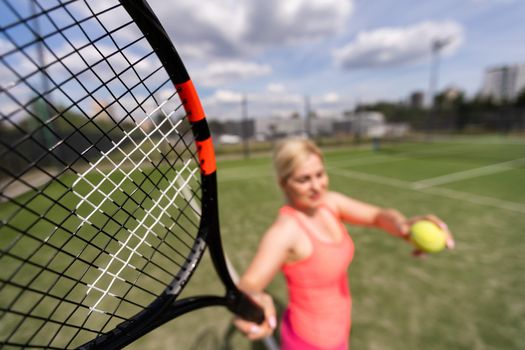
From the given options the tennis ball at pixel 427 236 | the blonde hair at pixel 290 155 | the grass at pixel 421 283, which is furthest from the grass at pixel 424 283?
the blonde hair at pixel 290 155

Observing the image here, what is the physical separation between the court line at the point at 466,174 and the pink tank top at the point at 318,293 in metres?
6.28


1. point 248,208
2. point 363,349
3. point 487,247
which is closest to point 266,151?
point 248,208

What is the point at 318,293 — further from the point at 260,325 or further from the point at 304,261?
the point at 260,325

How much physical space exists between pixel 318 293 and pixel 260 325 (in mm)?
306

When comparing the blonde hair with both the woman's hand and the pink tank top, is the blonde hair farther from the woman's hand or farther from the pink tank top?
the woman's hand

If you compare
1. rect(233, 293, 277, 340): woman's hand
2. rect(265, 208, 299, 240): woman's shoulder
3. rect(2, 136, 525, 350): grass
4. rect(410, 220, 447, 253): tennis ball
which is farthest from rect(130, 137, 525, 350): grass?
rect(265, 208, 299, 240): woman's shoulder

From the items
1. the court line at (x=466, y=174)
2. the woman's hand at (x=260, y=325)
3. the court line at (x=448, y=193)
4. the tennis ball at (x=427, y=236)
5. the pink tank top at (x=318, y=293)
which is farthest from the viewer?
the court line at (x=466, y=174)

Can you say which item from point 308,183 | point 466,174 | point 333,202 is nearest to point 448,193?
point 466,174

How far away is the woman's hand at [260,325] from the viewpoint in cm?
116

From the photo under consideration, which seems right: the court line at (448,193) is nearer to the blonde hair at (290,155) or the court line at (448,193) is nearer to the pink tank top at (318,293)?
the pink tank top at (318,293)

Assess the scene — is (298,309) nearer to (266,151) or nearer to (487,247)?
(487,247)

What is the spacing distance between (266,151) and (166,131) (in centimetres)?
1376

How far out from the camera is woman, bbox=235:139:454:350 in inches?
48.6

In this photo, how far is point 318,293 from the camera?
130 cm
